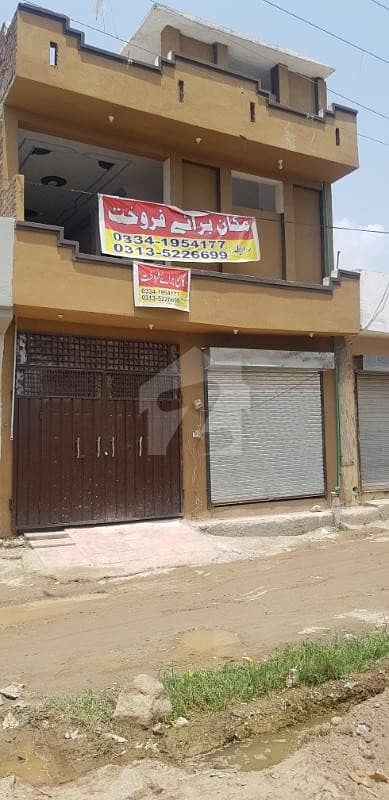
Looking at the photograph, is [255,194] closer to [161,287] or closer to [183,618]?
[161,287]

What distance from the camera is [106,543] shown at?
928 cm

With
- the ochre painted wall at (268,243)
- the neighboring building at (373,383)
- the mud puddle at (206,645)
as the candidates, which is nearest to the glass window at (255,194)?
the ochre painted wall at (268,243)

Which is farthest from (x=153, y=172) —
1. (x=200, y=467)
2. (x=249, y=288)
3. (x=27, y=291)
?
(x=200, y=467)

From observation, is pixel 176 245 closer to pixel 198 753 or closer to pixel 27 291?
pixel 27 291

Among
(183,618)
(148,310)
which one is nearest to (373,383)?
(148,310)

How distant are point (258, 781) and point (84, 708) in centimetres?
126

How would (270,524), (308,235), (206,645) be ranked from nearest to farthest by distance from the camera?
1. (206,645)
2. (270,524)
3. (308,235)

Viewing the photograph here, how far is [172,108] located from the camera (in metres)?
10.7

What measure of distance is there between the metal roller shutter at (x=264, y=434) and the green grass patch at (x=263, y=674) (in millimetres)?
6480

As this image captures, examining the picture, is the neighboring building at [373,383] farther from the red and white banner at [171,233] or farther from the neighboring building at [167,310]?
the red and white banner at [171,233]

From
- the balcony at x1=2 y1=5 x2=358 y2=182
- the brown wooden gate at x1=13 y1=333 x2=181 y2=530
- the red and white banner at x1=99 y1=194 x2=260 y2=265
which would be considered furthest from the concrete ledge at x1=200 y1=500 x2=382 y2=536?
the balcony at x1=2 y1=5 x2=358 y2=182

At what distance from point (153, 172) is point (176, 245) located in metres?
2.60

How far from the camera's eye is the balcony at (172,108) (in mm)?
9648

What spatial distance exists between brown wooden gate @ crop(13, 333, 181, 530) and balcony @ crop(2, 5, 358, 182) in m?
3.84
